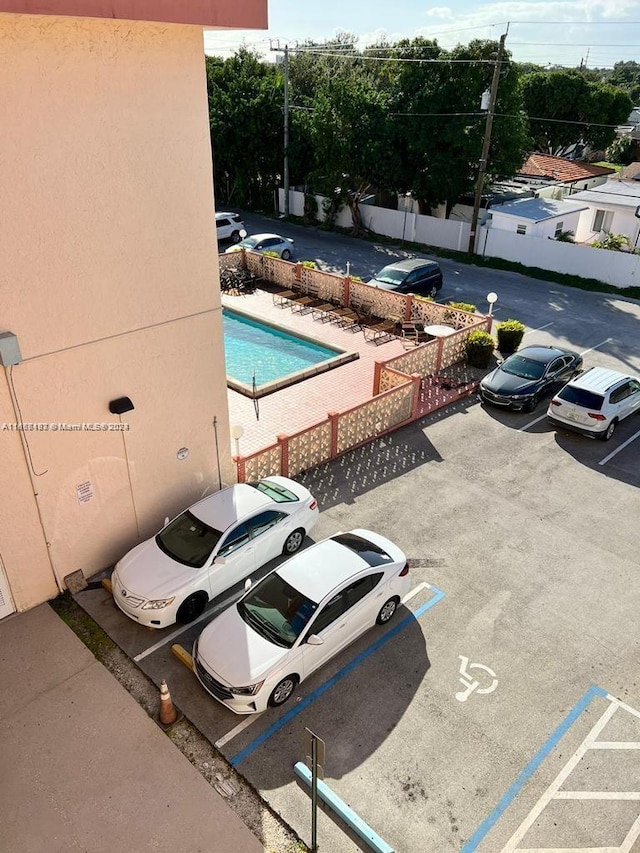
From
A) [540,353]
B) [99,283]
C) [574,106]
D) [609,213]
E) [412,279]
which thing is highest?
[574,106]

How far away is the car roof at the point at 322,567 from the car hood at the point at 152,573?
1.59 meters

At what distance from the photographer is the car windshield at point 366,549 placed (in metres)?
9.91

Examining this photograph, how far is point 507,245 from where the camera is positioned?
3061 cm

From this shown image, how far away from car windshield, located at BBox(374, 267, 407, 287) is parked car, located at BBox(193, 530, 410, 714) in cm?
1553

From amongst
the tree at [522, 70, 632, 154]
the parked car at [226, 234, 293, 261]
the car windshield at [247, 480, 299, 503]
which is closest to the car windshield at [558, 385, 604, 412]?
the car windshield at [247, 480, 299, 503]

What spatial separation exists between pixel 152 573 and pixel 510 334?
1448cm

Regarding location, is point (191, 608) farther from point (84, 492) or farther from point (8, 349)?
Result: point (8, 349)

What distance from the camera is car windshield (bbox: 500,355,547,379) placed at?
1708 centimetres

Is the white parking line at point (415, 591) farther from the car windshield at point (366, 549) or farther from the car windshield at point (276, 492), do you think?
the car windshield at point (276, 492)

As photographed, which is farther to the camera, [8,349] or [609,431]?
[609,431]

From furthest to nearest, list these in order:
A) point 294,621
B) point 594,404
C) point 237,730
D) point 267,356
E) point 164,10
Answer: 1. point 267,356
2. point 594,404
3. point 294,621
4. point 164,10
5. point 237,730

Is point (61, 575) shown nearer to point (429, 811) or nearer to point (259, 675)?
point (259, 675)

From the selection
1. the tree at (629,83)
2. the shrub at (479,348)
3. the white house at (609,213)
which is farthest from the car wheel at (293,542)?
the tree at (629,83)

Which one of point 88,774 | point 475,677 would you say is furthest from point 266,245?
point 88,774
